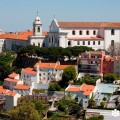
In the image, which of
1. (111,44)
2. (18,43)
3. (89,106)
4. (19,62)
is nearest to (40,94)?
(89,106)

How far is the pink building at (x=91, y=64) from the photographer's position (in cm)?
3706

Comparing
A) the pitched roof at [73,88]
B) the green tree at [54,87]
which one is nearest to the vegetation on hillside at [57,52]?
the green tree at [54,87]

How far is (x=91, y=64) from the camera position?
37281 millimetres

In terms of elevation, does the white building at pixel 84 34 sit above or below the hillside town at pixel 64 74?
above

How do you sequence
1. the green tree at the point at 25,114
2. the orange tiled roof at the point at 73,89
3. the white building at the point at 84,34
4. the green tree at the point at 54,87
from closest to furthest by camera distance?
the green tree at the point at 25,114 → the orange tiled roof at the point at 73,89 → the green tree at the point at 54,87 → the white building at the point at 84,34

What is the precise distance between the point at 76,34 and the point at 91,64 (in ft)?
29.4

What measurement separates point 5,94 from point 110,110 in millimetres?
8019

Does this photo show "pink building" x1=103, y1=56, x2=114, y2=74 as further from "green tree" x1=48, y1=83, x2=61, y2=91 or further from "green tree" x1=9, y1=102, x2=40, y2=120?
"green tree" x1=9, y1=102, x2=40, y2=120

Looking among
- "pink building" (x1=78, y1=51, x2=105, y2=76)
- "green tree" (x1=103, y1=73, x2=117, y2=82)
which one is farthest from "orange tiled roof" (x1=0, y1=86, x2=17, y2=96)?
"green tree" (x1=103, y1=73, x2=117, y2=82)

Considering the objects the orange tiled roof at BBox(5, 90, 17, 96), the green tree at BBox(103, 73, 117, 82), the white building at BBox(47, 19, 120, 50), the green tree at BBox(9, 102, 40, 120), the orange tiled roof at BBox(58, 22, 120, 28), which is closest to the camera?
the green tree at BBox(9, 102, 40, 120)

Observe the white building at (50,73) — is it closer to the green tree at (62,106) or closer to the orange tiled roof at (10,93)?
the orange tiled roof at (10,93)

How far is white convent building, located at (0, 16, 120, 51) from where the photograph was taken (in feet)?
145

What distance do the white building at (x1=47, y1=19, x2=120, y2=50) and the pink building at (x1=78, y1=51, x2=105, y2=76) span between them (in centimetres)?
614

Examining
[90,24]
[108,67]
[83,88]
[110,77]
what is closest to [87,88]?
[83,88]
